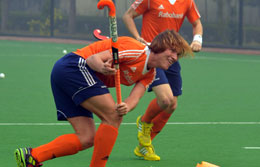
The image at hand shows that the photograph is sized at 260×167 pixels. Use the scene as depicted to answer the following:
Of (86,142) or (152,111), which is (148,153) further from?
(86,142)

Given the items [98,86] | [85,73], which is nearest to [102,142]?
[98,86]

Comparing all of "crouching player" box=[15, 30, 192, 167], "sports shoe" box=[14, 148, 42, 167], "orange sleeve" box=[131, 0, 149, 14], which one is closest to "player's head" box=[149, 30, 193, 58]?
"crouching player" box=[15, 30, 192, 167]

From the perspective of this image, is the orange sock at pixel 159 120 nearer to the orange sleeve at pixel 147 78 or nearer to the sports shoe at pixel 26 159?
the orange sleeve at pixel 147 78

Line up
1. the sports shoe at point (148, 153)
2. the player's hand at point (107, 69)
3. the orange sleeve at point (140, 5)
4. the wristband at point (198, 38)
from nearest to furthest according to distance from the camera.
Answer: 1. the player's hand at point (107, 69)
2. the sports shoe at point (148, 153)
3. the wristband at point (198, 38)
4. the orange sleeve at point (140, 5)

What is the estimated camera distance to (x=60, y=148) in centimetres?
503

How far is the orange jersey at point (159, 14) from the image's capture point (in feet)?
21.6

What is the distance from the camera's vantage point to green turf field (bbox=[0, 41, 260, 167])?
6195 millimetres

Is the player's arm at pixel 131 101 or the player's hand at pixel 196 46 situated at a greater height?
the player's hand at pixel 196 46

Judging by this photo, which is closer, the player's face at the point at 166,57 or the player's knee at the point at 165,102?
the player's face at the point at 166,57

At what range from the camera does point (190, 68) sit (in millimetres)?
14344

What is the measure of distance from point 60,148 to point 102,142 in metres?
0.39

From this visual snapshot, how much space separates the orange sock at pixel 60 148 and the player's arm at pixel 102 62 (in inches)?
23.5

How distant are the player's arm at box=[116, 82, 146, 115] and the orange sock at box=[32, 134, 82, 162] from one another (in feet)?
1.50

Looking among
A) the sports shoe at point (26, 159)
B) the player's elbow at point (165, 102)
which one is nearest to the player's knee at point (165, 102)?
the player's elbow at point (165, 102)
